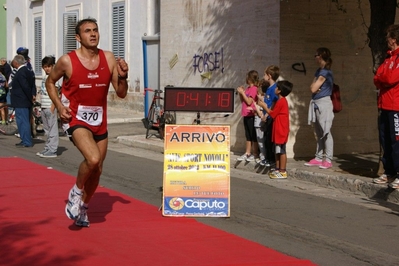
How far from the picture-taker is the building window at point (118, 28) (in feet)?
81.7

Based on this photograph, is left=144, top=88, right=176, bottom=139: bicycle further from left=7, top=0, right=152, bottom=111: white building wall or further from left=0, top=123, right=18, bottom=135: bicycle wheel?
A: left=7, top=0, right=152, bottom=111: white building wall

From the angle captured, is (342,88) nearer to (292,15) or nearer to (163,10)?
(292,15)

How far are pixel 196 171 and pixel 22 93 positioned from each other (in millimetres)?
7969

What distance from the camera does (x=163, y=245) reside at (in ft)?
25.8

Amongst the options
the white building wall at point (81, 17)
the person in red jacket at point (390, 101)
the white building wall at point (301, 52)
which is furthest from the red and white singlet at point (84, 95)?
the white building wall at point (81, 17)

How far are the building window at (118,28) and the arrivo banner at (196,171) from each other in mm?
15729

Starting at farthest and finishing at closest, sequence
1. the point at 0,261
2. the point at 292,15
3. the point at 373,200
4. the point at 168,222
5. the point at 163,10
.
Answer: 1. the point at 163,10
2. the point at 292,15
3. the point at 373,200
4. the point at 168,222
5. the point at 0,261

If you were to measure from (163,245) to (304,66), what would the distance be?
764 cm

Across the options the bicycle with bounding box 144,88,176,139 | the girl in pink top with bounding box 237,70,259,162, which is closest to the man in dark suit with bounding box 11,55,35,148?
the bicycle with bounding box 144,88,176,139

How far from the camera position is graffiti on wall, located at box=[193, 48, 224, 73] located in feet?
53.8

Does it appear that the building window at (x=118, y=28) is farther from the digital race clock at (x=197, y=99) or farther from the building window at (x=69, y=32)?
the digital race clock at (x=197, y=99)

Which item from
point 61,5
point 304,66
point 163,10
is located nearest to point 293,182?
point 304,66

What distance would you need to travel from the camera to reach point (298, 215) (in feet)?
31.8

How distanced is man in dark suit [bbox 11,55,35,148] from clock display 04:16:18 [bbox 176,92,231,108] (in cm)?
720
